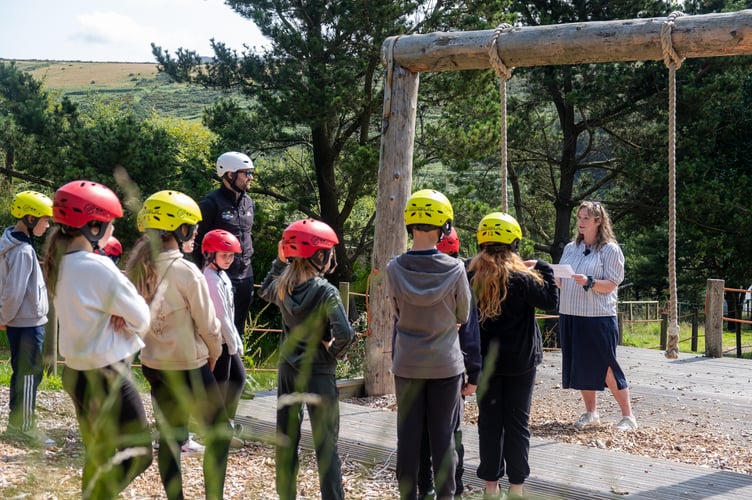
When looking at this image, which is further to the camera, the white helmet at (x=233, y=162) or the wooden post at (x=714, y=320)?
the wooden post at (x=714, y=320)

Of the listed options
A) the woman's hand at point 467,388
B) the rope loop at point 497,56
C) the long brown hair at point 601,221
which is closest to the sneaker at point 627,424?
the long brown hair at point 601,221

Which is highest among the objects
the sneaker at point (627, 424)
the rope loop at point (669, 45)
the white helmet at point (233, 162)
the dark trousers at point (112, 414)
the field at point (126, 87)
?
the field at point (126, 87)

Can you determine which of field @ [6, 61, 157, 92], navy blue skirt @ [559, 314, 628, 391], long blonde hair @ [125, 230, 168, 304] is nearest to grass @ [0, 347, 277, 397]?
navy blue skirt @ [559, 314, 628, 391]

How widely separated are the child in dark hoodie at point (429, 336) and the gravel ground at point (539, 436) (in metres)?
0.33

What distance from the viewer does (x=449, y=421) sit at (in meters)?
3.90

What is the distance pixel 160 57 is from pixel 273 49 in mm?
2720

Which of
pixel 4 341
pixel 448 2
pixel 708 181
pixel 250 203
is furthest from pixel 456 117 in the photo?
pixel 250 203

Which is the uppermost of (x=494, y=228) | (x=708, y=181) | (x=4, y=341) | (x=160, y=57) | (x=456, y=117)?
(x=160, y=57)

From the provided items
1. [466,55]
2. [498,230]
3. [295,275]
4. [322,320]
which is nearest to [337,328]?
[322,320]

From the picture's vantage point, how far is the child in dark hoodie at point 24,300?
5.24m

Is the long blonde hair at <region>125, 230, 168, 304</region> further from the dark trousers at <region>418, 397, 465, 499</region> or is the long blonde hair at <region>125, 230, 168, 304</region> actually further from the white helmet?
the white helmet

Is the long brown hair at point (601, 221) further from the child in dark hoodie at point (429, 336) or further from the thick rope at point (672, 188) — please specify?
the child in dark hoodie at point (429, 336)

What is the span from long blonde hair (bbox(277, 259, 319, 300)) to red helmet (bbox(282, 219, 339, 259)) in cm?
5

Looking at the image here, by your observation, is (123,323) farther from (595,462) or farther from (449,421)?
(595,462)
